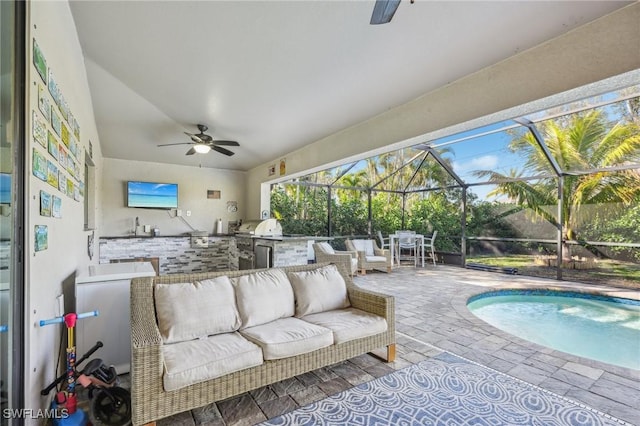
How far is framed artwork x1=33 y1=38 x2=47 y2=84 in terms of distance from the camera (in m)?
1.60

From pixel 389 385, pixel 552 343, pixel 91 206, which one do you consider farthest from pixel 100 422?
pixel 552 343

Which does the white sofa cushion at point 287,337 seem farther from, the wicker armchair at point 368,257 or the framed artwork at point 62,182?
the wicker armchair at point 368,257

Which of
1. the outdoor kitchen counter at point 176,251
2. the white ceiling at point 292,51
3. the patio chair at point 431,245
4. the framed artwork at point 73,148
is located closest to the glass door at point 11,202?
the framed artwork at point 73,148

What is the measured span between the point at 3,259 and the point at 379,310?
2423 millimetres

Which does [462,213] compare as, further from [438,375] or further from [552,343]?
[438,375]

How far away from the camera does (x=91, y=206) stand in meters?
4.53

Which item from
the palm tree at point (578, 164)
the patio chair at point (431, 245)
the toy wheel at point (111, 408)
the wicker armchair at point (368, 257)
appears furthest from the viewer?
the patio chair at point (431, 245)

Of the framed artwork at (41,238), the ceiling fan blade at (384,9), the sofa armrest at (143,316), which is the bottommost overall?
the sofa armrest at (143,316)

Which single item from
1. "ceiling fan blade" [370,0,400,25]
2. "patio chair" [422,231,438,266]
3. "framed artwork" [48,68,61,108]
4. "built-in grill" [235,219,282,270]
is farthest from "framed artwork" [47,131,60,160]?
"patio chair" [422,231,438,266]

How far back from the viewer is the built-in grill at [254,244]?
5.57 m

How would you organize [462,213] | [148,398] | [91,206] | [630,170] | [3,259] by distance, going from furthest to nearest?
[462,213] < [630,170] < [91,206] < [148,398] < [3,259]

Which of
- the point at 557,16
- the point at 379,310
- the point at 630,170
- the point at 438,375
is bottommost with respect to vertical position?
the point at 438,375

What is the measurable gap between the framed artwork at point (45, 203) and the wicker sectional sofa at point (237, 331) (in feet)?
2.25

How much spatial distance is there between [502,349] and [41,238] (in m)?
3.75
